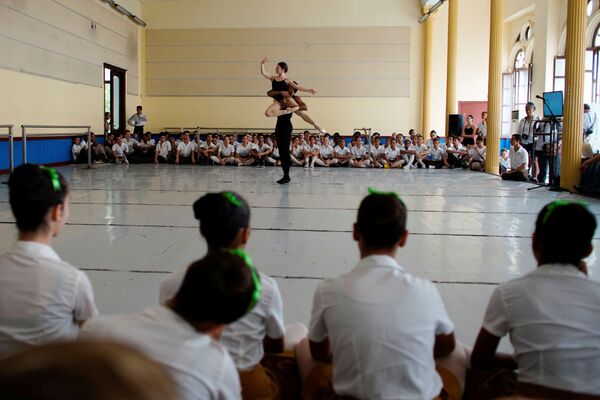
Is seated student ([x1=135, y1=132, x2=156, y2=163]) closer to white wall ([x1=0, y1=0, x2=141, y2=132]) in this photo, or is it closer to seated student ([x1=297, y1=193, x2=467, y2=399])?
white wall ([x1=0, y1=0, x2=141, y2=132])

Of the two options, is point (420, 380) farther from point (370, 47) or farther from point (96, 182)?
point (370, 47)

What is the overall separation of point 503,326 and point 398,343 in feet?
1.25

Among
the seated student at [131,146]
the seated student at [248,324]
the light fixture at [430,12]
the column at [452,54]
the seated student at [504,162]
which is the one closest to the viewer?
the seated student at [248,324]

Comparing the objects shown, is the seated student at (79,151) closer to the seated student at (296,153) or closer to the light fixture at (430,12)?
the seated student at (296,153)

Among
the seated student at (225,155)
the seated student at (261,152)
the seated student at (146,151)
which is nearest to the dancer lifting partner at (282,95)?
the seated student at (261,152)

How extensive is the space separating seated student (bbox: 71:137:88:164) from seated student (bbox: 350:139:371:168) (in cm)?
599

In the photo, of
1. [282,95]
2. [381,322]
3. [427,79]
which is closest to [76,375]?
[381,322]

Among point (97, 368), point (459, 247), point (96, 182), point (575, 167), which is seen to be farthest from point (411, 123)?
point (97, 368)

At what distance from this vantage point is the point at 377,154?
13109mm

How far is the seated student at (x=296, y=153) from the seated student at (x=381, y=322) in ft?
37.1

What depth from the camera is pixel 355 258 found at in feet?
11.8

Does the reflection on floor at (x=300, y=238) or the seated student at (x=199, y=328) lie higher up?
the seated student at (x=199, y=328)

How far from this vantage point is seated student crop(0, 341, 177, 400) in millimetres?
400

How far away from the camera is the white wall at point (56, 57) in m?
9.74
